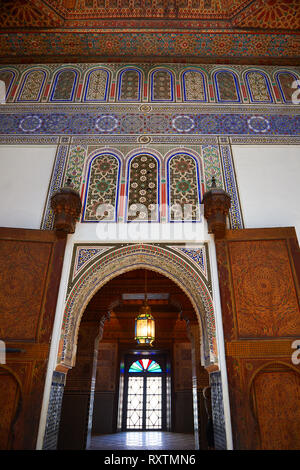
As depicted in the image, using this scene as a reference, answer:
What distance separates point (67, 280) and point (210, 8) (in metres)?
4.39

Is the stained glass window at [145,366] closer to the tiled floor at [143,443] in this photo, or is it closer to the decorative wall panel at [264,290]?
the tiled floor at [143,443]

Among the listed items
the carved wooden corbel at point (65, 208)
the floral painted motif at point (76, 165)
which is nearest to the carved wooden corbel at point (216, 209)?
the carved wooden corbel at point (65, 208)

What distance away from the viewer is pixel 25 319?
9.78 ft

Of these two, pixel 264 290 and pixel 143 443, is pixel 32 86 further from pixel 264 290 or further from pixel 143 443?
pixel 143 443

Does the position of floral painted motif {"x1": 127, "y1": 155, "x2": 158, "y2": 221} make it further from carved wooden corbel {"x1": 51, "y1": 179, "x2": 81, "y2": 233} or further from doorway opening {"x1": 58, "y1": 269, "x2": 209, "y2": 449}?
doorway opening {"x1": 58, "y1": 269, "x2": 209, "y2": 449}

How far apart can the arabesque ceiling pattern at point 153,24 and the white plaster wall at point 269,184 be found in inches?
75.3

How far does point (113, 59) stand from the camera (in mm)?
4934

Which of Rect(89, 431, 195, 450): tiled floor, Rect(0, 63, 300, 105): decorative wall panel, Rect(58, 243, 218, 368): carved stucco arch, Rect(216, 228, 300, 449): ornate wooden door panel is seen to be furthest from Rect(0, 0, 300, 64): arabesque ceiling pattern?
Rect(89, 431, 195, 450): tiled floor

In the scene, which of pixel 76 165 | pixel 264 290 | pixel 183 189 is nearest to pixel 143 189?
pixel 183 189

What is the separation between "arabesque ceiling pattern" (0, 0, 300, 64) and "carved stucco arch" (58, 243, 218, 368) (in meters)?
3.34

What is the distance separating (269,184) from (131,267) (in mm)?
1915

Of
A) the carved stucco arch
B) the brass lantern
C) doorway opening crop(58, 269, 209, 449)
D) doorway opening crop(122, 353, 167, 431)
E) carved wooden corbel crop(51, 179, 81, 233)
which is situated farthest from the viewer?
doorway opening crop(122, 353, 167, 431)

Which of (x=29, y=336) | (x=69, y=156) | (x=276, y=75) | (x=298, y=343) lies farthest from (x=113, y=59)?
(x=298, y=343)

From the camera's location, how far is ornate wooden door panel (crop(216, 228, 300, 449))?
2.62m
